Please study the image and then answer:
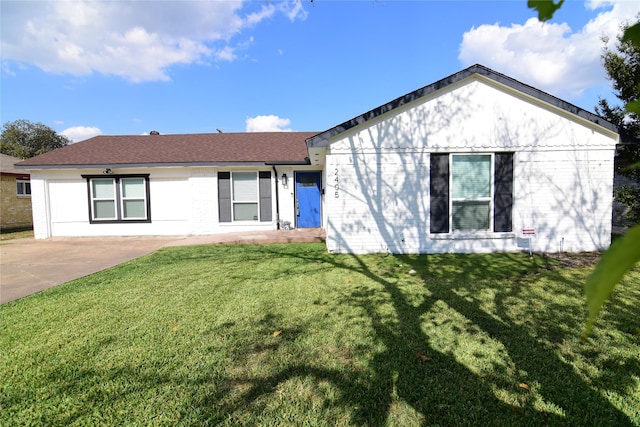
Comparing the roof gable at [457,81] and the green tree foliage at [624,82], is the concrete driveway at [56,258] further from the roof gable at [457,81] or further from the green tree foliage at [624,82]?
the green tree foliage at [624,82]

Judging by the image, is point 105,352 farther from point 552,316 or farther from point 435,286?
point 552,316

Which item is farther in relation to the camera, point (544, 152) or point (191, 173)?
point (191, 173)

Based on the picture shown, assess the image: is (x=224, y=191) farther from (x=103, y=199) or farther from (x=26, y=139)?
(x=26, y=139)

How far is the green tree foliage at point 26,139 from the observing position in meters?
42.7

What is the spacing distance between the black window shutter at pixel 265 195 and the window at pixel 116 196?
462 cm

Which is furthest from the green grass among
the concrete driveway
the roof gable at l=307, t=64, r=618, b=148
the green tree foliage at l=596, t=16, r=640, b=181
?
the green tree foliage at l=596, t=16, r=640, b=181

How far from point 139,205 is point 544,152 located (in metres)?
14.2

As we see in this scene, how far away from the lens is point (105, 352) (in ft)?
12.2

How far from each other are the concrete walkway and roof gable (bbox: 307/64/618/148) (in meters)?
4.04

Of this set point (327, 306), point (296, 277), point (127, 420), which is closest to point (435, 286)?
point (327, 306)

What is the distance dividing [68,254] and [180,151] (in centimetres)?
642

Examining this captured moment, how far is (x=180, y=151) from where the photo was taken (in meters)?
14.5

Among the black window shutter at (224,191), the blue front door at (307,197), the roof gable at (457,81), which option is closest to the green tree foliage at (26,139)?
the black window shutter at (224,191)

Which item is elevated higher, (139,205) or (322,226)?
(139,205)
